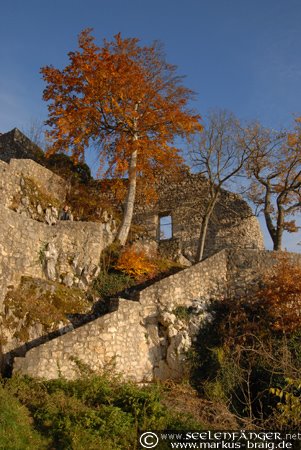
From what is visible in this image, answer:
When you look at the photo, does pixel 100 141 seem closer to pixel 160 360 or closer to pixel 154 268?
pixel 154 268

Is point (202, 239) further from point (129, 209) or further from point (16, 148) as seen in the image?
point (16, 148)

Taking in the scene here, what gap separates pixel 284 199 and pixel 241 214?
2.51 metres

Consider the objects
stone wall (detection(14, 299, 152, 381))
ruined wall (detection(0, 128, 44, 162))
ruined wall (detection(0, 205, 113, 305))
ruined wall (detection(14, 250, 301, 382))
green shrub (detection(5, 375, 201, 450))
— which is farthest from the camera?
ruined wall (detection(0, 128, 44, 162))

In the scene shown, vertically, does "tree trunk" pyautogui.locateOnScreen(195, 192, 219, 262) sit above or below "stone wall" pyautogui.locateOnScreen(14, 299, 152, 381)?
above

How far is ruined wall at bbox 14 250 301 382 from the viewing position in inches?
492

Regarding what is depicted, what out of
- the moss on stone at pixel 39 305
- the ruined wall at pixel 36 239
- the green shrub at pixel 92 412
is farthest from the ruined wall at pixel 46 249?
the green shrub at pixel 92 412

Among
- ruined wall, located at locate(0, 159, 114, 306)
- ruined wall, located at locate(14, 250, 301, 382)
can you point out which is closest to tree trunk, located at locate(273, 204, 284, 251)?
ruined wall, located at locate(14, 250, 301, 382)

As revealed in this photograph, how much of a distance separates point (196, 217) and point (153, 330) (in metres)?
11.2

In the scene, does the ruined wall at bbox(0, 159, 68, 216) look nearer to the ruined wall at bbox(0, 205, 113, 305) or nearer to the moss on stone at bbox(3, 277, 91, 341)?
the ruined wall at bbox(0, 205, 113, 305)

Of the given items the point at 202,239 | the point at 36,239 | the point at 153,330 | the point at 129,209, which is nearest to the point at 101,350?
the point at 153,330

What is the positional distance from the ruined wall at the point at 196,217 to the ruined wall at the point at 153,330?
623 centimetres

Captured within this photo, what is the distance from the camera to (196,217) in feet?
81.5

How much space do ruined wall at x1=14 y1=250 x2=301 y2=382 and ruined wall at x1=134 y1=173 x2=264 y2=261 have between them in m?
6.23

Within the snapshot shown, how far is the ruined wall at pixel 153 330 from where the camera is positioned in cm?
1251
